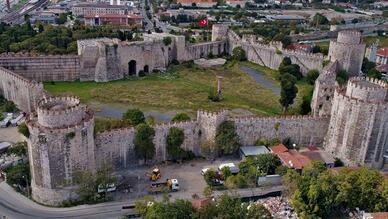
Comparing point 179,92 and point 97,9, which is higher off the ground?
point 97,9

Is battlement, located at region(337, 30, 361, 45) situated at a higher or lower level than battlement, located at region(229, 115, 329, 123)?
higher

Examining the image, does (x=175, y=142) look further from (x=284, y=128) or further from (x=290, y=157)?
(x=284, y=128)

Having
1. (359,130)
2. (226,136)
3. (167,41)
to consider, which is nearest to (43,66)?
(167,41)

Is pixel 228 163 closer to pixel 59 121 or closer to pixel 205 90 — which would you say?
pixel 59 121

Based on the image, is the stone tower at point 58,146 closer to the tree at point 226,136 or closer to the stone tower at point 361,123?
the tree at point 226,136

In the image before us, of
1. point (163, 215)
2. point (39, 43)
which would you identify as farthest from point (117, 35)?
point (163, 215)

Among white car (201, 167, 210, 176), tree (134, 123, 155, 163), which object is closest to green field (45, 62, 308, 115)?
tree (134, 123, 155, 163)

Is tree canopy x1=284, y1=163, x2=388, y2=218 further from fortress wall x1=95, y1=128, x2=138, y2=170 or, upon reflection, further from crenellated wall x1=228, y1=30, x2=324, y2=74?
crenellated wall x1=228, y1=30, x2=324, y2=74
